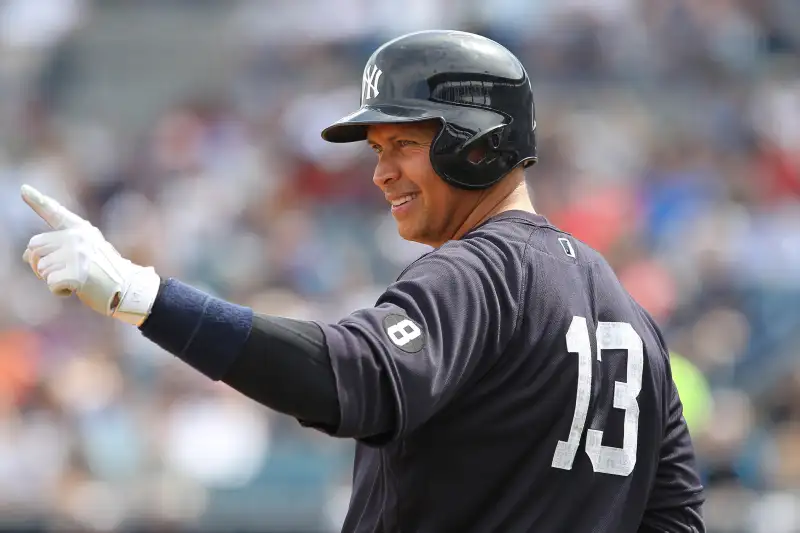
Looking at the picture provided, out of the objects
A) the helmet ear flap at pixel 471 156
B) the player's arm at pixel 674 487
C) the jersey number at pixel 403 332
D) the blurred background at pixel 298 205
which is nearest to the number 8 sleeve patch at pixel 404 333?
the jersey number at pixel 403 332

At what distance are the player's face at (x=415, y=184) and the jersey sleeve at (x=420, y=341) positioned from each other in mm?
360

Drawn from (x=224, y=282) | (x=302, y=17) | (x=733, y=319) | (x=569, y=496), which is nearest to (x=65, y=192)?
(x=224, y=282)

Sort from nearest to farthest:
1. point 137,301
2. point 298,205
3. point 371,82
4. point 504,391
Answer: point 137,301
point 504,391
point 371,82
point 298,205

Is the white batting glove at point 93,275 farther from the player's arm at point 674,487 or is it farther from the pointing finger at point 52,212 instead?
the player's arm at point 674,487

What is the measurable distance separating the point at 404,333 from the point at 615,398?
64 centimetres

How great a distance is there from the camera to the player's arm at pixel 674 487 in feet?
9.59

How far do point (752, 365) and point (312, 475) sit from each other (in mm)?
2729

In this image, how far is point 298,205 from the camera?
30.5 ft

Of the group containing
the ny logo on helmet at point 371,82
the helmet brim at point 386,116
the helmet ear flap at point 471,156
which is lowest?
the helmet ear flap at point 471,156

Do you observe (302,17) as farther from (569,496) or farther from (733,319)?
(569,496)

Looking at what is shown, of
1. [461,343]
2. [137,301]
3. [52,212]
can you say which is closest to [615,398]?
[461,343]

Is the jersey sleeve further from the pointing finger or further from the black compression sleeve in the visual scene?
the pointing finger

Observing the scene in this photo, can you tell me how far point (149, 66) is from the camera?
11.5 meters

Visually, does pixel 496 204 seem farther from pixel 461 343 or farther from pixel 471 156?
pixel 461 343
